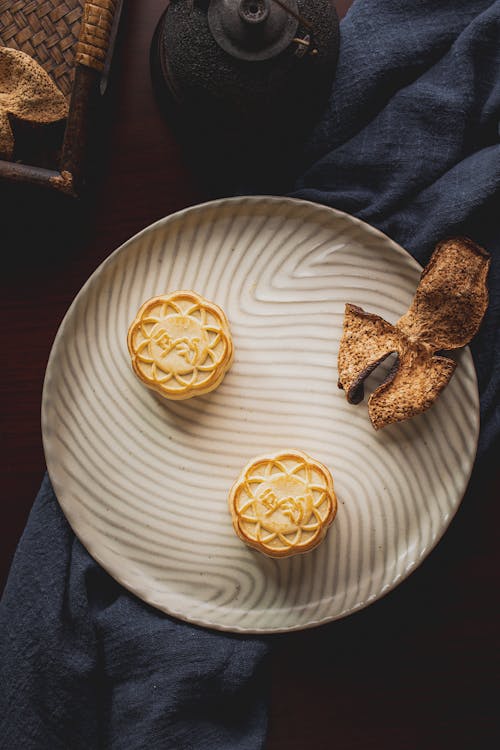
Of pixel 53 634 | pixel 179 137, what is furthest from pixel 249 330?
pixel 53 634

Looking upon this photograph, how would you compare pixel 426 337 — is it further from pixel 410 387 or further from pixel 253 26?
pixel 253 26

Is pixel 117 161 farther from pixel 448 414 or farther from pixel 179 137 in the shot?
pixel 448 414

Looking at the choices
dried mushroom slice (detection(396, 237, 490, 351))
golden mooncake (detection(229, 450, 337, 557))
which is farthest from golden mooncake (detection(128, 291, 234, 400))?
dried mushroom slice (detection(396, 237, 490, 351))

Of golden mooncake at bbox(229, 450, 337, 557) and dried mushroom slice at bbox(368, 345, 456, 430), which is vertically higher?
dried mushroom slice at bbox(368, 345, 456, 430)

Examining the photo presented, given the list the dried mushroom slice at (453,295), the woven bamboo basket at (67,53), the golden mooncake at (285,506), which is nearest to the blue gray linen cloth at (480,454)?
the dried mushroom slice at (453,295)

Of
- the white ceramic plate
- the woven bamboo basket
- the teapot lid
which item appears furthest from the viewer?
the white ceramic plate

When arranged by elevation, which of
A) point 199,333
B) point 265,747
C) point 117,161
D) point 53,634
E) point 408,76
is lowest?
point 265,747

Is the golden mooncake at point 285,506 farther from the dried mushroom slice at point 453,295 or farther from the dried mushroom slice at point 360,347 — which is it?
the dried mushroom slice at point 453,295

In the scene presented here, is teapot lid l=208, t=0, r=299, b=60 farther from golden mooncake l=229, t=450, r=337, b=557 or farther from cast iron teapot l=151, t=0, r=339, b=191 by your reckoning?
golden mooncake l=229, t=450, r=337, b=557
